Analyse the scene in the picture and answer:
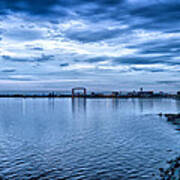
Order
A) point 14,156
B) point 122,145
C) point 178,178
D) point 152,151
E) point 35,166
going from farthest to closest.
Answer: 1. point 122,145
2. point 152,151
3. point 14,156
4. point 35,166
5. point 178,178

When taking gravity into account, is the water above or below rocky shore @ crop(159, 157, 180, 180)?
below

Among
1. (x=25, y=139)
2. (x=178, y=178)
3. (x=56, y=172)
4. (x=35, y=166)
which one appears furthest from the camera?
(x=25, y=139)

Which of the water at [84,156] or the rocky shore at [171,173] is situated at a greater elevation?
the rocky shore at [171,173]

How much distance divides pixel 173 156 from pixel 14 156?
1454cm

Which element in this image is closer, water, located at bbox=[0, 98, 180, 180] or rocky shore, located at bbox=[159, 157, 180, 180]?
rocky shore, located at bbox=[159, 157, 180, 180]

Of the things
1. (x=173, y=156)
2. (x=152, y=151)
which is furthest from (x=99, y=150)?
(x=173, y=156)

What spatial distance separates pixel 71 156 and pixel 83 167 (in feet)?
10.6

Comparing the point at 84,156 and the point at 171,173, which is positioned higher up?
the point at 171,173

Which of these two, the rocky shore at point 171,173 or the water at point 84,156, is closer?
the rocky shore at point 171,173

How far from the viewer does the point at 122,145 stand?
84.6ft

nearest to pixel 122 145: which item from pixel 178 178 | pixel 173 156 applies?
pixel 173 156

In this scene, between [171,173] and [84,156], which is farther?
[84,156]

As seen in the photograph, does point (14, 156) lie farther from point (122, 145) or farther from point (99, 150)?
point (122, 145)

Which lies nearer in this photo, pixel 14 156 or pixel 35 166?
pixel 35 166
